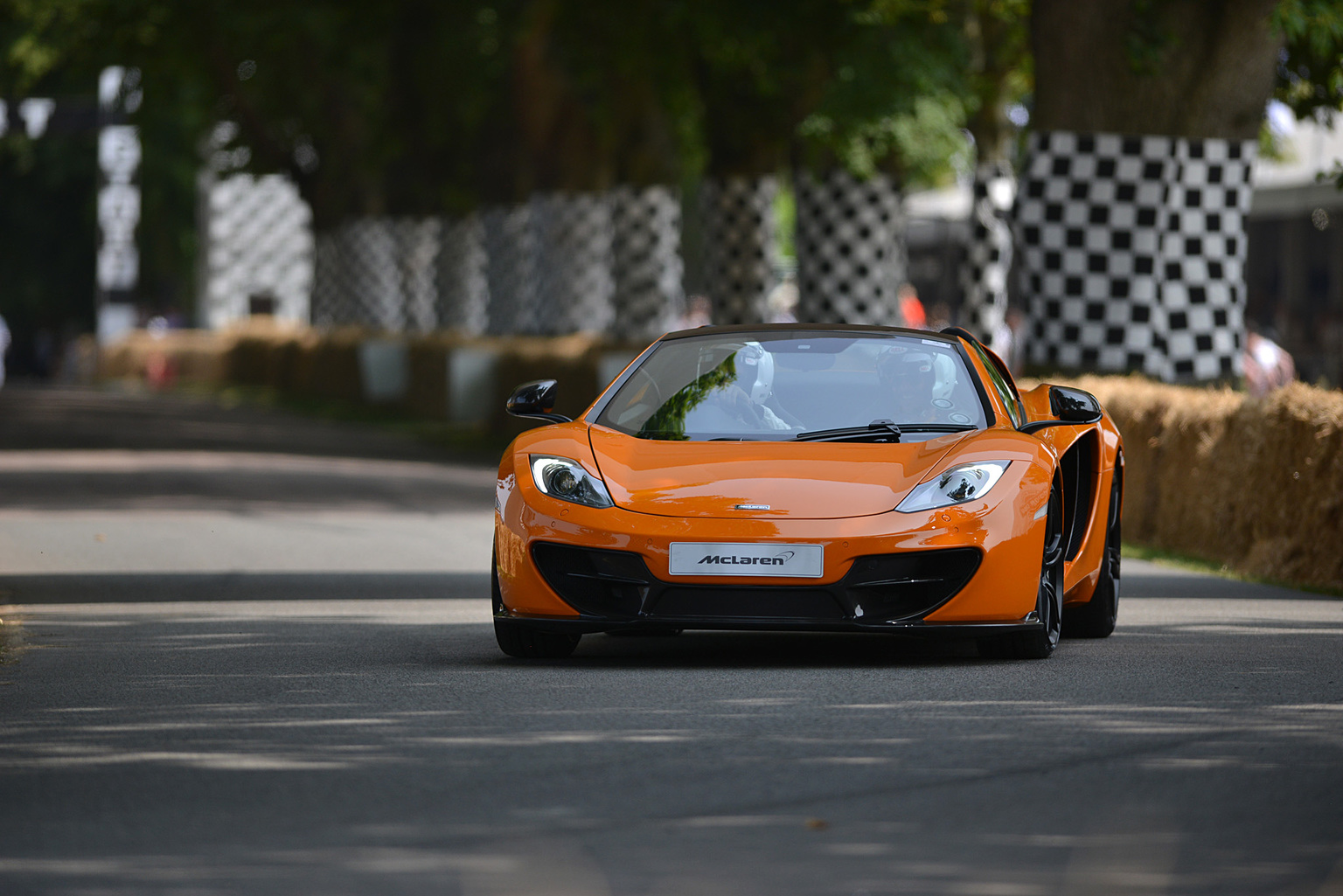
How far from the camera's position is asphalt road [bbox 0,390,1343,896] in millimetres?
5125

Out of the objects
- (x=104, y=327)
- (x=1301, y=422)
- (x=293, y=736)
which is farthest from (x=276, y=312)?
(x=293, y=736)

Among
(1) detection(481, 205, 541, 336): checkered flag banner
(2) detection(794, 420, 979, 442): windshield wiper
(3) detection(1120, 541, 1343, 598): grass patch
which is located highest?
(2) detection(794, 420, 979, 442): windshield wiper

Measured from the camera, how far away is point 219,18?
3741 centimetres

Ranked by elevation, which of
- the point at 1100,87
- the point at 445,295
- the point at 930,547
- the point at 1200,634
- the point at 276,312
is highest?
the point at 1100,87

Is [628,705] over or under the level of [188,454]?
over

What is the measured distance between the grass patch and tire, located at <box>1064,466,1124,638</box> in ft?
8.11

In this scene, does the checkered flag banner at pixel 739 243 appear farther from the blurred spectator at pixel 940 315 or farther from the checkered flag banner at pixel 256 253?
the checkered flag banner at pixel 256 253

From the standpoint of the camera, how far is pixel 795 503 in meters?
8.12

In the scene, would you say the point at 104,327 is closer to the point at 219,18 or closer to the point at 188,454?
the point at 219,18

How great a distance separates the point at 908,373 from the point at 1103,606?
1410 mm

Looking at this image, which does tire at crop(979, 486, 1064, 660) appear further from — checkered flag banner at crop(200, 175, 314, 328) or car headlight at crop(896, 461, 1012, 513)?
checkered flag banner at crop(200, 175, 314, 328)

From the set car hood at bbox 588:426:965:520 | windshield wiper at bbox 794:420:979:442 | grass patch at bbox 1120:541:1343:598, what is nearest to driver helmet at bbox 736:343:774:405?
windshield wiper at bbox 794:420:979:442

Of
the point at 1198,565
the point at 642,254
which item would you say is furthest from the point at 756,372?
the point at 642,254

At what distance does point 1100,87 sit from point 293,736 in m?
12.0
